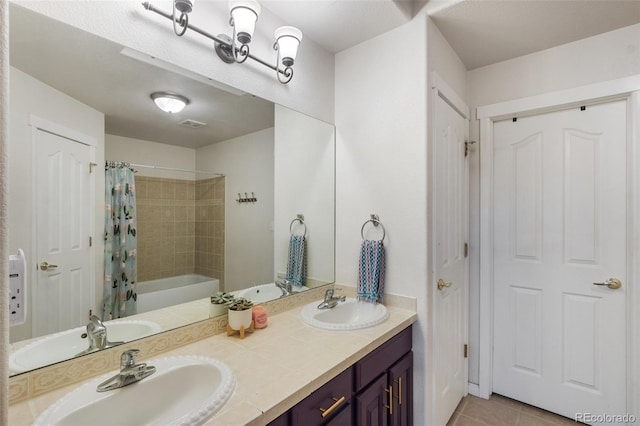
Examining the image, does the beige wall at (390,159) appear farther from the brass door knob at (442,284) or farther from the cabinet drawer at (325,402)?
the cabinet drawer at (325,402)

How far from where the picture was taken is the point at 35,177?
930mm

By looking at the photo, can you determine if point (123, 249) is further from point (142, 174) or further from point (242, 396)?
point (242, 396)

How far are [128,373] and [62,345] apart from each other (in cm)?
24

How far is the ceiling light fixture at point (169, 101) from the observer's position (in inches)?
49.3

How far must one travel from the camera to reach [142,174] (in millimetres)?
1227

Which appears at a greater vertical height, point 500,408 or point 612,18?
point 612,18

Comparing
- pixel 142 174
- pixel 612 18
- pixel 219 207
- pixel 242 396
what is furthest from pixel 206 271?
pixel 612 18

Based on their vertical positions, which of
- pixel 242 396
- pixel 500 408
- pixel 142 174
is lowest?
pixel 500 408

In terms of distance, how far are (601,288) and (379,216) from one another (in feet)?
4.82

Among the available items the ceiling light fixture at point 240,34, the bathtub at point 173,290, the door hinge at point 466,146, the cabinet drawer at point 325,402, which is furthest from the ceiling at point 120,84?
the door hinge at point 466,146

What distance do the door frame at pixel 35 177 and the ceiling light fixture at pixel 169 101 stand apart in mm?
296

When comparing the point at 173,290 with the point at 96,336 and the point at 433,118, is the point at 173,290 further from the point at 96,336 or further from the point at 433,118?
the point at 433,118

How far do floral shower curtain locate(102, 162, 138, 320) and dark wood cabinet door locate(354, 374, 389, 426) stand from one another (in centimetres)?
98

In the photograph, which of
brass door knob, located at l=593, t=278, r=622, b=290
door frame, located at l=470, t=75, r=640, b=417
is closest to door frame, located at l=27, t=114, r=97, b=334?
door frame, located at l=470, t=75, r=640, b=417
